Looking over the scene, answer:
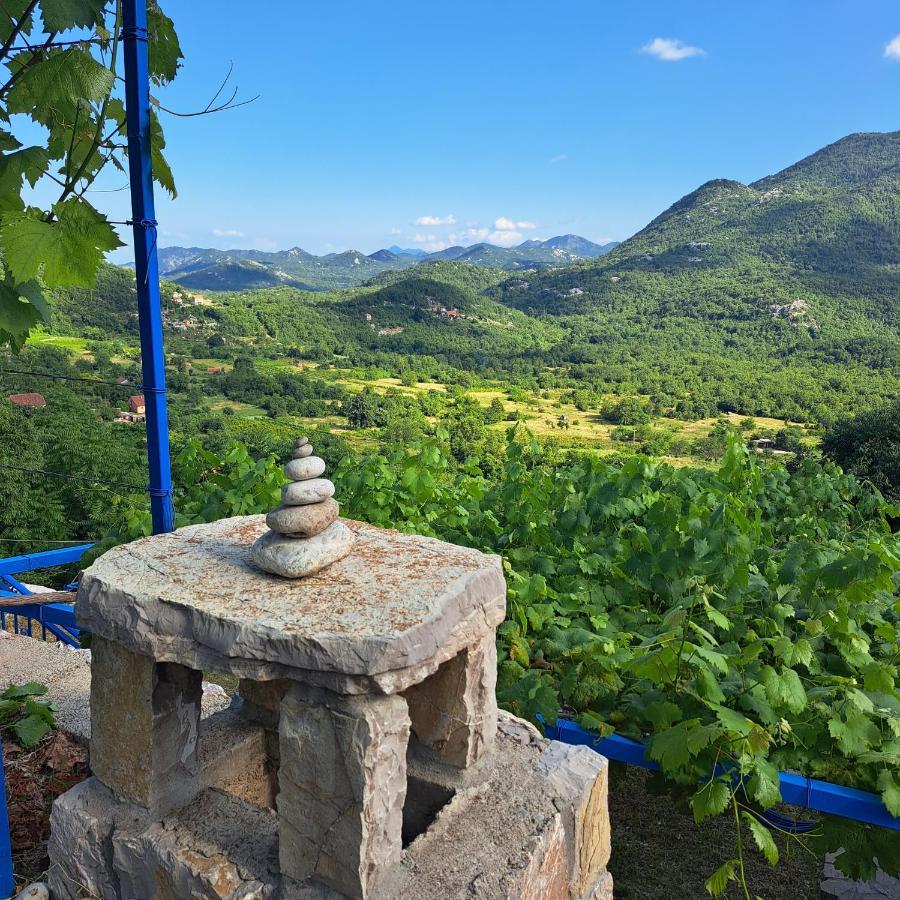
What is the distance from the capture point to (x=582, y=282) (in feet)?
384

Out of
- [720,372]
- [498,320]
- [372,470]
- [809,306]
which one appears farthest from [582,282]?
[372,470]

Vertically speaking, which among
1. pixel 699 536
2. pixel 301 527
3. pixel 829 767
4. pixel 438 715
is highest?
pixel 301 527

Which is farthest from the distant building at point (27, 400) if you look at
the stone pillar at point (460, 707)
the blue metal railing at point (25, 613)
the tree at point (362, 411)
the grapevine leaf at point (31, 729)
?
the tree at point (362, 411)

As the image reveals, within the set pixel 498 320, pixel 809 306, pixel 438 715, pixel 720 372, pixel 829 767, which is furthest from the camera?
pixel 498 320

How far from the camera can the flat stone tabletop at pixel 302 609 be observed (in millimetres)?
2037

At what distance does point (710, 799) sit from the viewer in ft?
9.53

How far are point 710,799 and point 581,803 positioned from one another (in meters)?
0.66

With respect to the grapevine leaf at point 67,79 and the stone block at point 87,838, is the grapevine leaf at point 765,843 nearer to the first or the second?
the stone block at point 87,838

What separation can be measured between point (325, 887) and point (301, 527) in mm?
1108

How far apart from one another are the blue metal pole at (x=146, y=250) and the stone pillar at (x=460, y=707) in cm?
137

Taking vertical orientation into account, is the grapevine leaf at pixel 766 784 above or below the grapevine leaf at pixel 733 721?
below

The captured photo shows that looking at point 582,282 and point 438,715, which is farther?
point 582,282

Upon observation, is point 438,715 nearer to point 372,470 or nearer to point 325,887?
point 325,887

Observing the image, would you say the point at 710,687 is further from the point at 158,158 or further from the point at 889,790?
the point at 158,158
